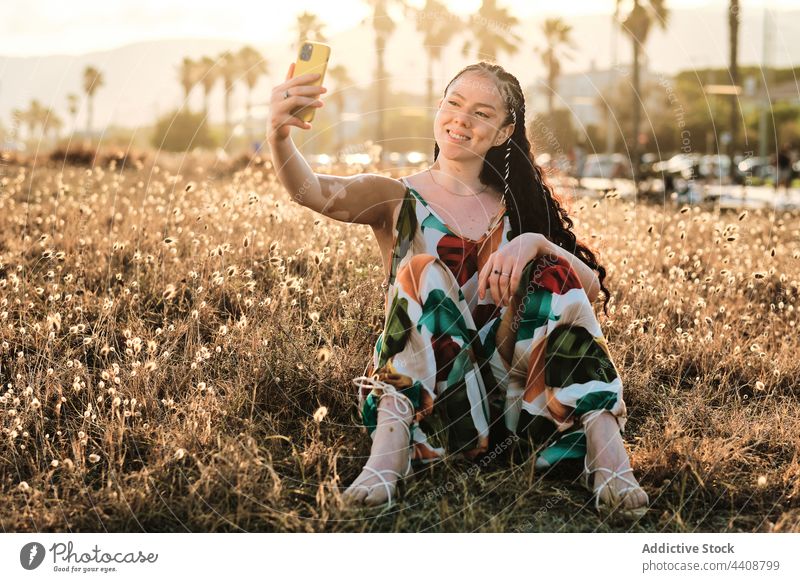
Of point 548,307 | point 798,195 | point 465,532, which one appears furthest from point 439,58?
point 798,195

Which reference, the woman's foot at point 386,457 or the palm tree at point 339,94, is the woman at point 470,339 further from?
the palm tree at point 339,94

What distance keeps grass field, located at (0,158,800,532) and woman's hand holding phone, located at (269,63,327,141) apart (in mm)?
783

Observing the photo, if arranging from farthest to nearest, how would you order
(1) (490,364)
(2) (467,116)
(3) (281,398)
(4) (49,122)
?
(4) (49,122) → (3) (281,398) → (2) (467,116) → (1) (490,364)

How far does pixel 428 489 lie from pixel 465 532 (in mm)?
168

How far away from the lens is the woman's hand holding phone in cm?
258

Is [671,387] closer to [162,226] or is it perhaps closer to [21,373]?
[21,373]

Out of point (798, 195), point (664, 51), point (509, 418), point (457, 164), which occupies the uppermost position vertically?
point (664, 51)

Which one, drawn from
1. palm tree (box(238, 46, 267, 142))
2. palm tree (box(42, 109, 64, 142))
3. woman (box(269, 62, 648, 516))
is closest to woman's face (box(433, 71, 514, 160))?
woman (box(269, 62, 648, 516))

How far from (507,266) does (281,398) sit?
1.05 m

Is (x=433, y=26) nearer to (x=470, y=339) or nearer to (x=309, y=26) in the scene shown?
(x=309, y=26)

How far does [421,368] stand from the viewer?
2645mm

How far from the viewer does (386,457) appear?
2.59m

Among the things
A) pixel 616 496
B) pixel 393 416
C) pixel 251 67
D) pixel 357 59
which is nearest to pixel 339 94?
pixel 357 59

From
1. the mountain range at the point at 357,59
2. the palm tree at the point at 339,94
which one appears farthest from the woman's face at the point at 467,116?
the palm tree at the point at 339,94
